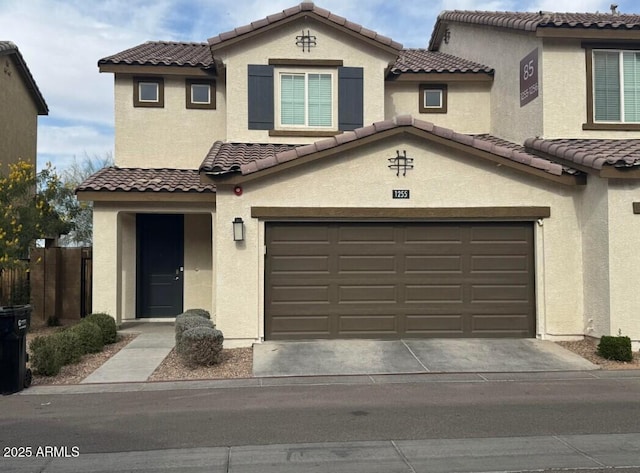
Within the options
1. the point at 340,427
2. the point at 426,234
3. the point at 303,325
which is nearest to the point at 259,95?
the point at 426,234

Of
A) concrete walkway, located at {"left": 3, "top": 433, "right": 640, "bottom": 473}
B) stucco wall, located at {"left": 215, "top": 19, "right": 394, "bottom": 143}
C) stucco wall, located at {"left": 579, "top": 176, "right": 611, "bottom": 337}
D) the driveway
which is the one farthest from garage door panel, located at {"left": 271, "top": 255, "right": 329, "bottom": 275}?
concrete walkway, located at {"left": 3, "top": 433, "right": 640, "bottom": 473}

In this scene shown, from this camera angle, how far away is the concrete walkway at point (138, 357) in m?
9.27

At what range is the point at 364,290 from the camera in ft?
37.4

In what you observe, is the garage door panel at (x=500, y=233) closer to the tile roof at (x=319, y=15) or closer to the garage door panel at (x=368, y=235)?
the garage door panel at (x=368, y=235)

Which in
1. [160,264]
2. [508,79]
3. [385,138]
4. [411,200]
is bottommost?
[160,264]

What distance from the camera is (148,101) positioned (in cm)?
1487

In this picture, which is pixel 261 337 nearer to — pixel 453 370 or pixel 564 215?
pixel 453 370

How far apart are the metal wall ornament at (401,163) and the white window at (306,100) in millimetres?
3221

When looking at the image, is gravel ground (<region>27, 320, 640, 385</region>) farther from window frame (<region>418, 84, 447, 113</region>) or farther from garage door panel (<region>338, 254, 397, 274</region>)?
window frame (<region>418, 84, 447, 113</region>)

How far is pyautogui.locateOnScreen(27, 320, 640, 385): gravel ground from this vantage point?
9266 millimetres

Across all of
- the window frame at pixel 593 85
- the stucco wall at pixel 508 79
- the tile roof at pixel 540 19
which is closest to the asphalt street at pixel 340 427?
the window frame at pixel 593 85

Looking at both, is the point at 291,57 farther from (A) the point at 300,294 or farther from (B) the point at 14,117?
(B) the point at 14,117

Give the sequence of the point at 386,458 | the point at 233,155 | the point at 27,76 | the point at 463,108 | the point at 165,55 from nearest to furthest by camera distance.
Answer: the point at 386,458 → the point at 233,155 → the point at 165,55 → the point at 463,108 → the point at 27,76

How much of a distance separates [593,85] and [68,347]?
11600 mm
